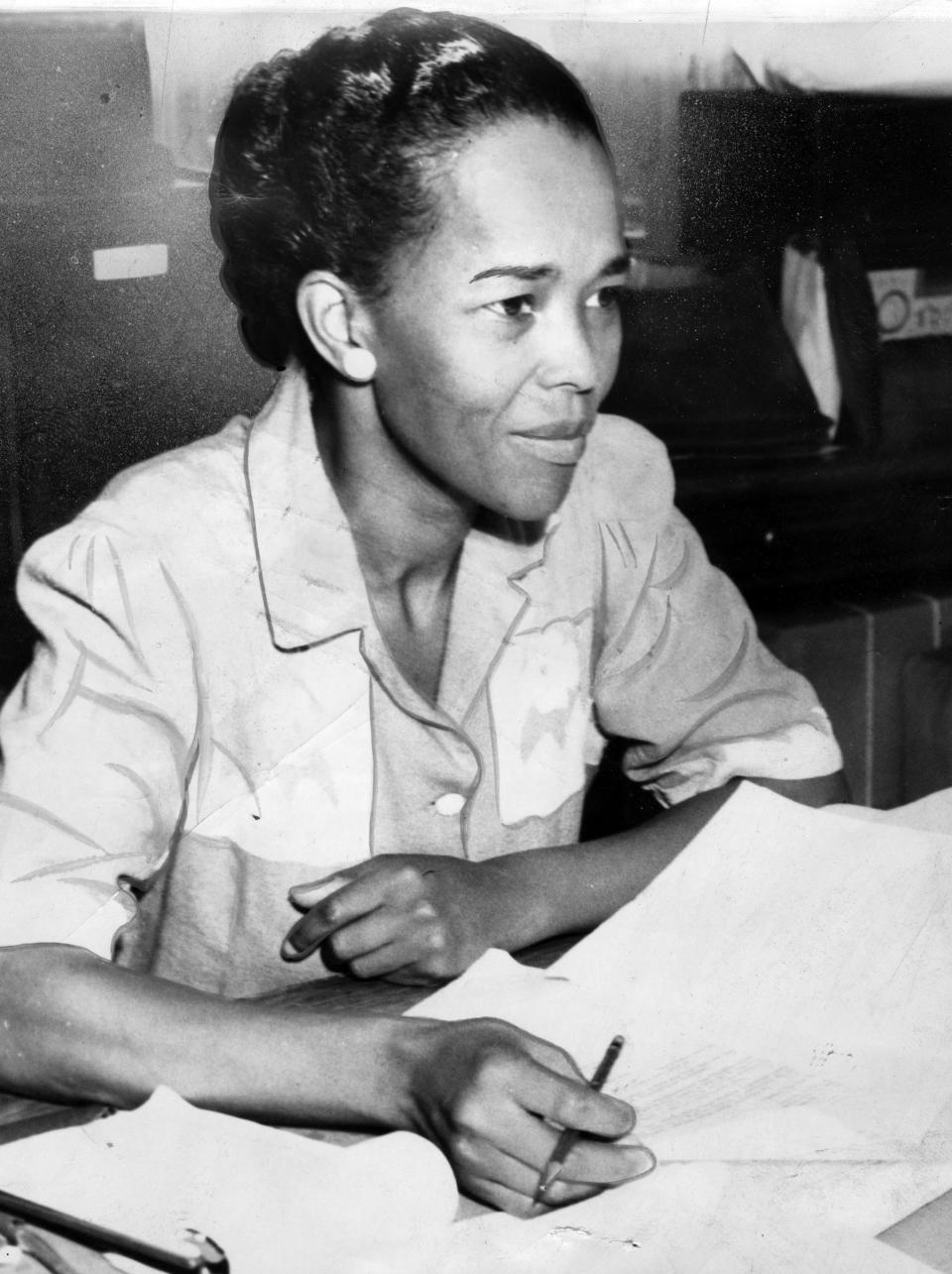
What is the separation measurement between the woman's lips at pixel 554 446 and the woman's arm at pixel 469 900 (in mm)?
224

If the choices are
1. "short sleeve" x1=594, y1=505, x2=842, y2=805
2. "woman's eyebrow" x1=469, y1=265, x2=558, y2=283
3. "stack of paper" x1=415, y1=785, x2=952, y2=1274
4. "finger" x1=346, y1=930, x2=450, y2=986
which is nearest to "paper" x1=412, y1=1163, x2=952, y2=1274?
"stack of paper" x1=415, y1=785, x2=952, y2=1274

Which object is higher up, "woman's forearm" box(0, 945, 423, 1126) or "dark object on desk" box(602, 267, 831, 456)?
"dark object on desk" box(602, 267, 831, 456)

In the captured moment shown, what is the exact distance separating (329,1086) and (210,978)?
0.15 meters

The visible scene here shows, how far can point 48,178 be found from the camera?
614 mm

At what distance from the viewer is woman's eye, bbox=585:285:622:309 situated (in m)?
0.70

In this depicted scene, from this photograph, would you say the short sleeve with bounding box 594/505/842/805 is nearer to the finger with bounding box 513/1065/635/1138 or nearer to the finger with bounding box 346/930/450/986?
the finger with bounding box 346/930/450/986

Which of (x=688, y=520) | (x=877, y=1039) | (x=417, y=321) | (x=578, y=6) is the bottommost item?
(x=877, y=1039)

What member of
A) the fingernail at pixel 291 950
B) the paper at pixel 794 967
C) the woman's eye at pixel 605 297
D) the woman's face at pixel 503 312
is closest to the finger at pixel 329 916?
the fingernail at pixel 291 950

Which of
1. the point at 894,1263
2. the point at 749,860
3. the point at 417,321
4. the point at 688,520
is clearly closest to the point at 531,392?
the point at 417,321

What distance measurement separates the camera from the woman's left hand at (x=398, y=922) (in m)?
0.73

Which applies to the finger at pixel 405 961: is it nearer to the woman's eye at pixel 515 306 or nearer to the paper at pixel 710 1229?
the paper at pixel 710 1229

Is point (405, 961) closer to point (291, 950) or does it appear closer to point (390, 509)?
point (291, 950)

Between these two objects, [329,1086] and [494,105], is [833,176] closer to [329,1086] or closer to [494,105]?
[494,105]

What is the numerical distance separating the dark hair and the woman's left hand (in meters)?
0.28
